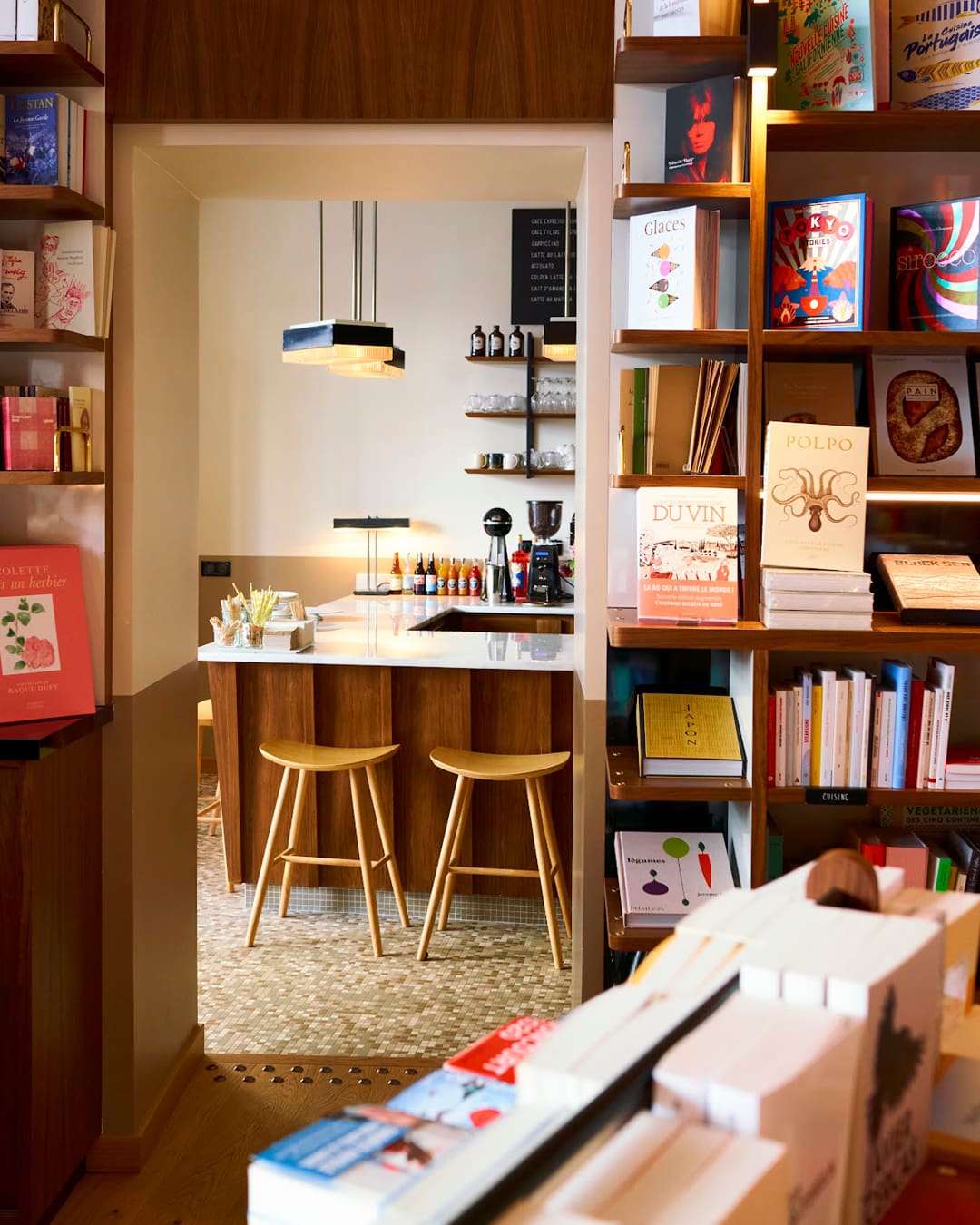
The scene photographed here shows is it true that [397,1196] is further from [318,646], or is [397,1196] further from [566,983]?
[318,646]

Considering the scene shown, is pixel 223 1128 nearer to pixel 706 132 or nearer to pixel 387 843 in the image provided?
pixel 387 843

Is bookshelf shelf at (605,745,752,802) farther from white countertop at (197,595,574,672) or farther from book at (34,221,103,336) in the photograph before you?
white countertop at (197,595,574,672)

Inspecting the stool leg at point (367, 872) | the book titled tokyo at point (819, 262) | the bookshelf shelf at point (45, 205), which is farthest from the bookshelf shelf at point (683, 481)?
the stool leg at point (367, 872)

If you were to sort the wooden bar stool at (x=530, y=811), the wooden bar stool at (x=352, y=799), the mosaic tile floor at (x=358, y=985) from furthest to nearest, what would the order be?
the wooden bar stool at (x=352, y=799), the wooden bar stool at (x=530, y=811), the mosaic tile floor at (x=358, y=985)

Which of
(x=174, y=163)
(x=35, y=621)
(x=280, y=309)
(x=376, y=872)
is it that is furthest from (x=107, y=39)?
(x=280, y=309)

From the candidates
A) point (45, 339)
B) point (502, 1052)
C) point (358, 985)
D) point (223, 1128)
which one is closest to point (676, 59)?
point (45, 339)

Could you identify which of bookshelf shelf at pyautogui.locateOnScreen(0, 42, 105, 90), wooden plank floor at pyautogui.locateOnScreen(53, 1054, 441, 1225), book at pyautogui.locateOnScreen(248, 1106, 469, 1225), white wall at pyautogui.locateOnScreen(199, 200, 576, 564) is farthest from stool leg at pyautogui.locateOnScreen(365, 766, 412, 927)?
white wall at pyautogui.locateOnScreen(199, 200, 576, 564)

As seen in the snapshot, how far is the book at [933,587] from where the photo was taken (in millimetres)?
2643

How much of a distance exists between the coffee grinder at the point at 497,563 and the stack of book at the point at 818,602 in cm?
499

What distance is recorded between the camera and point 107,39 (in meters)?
2.80

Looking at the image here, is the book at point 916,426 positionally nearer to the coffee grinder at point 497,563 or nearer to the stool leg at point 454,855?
the stool leg at point 454,855

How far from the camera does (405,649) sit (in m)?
5.00

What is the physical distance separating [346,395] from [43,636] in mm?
5817

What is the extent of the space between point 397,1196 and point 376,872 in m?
4.25
